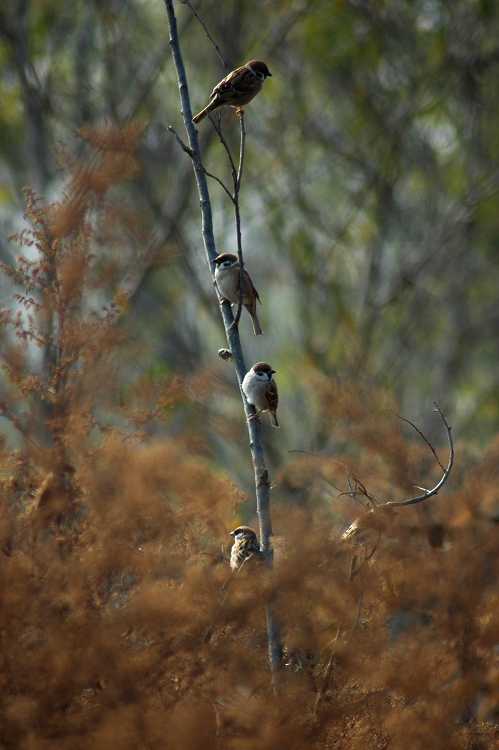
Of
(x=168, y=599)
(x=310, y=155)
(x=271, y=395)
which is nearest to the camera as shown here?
(x=168, y=599)

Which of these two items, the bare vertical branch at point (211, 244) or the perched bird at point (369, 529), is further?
the bare vertical branch at point (211, 244)

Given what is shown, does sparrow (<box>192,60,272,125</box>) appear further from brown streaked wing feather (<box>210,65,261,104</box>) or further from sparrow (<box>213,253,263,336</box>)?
sparrow (<box>213,253,263,336</box>)

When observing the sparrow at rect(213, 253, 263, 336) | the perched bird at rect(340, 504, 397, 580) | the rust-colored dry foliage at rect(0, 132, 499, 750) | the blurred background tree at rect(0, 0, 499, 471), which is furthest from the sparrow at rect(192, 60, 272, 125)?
the blurred background tree at rect(0, 0, 499, 471)

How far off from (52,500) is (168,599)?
0.35 m

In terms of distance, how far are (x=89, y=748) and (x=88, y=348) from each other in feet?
2.70

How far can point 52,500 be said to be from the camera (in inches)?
59.2

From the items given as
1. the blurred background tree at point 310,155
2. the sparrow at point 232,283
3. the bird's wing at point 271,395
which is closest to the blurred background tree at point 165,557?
the bird's wing at point 271,395

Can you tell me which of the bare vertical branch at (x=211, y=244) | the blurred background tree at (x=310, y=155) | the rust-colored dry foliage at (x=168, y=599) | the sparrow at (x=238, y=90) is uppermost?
the blurred background tree at (x=310, y=155)

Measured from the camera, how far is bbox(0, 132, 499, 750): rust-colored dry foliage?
1.21 m

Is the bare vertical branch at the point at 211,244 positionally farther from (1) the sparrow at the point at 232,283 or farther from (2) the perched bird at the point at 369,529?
(1) the sparrow at the point at 232,283

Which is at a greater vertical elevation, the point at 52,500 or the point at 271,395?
the point at 271,395

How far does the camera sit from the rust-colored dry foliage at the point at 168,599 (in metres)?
1.21

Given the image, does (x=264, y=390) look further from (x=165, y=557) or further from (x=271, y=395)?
(x=165, y=557)

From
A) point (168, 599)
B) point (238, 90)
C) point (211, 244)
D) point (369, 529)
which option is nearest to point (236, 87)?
point (238, 90)
